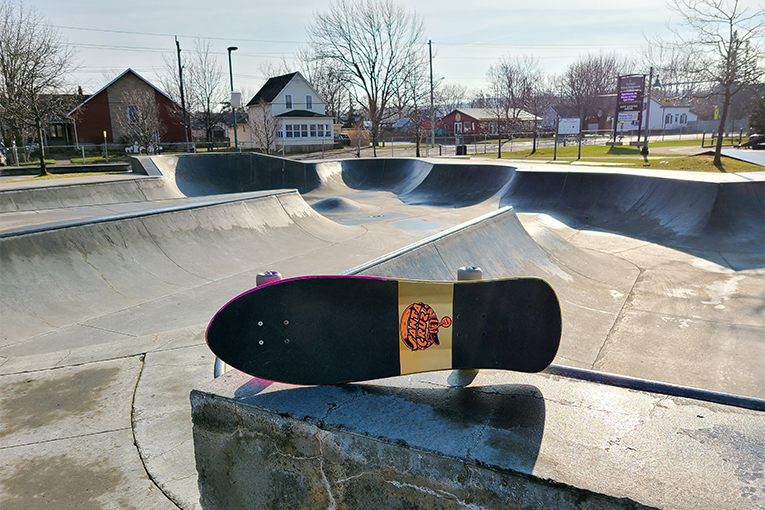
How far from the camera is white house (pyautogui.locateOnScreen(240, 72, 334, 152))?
4771 cm

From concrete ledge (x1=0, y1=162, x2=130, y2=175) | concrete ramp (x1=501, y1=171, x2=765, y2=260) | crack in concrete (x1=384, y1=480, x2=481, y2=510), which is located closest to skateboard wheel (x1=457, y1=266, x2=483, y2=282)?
crack in concrete (x1=384, y1=480, x2=481, y2=510)

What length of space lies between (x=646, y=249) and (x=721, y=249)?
1.41 metres

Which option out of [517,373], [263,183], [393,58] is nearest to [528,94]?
[393,58]

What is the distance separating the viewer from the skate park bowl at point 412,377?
1.87 m

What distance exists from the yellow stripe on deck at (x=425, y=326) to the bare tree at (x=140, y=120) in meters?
32.3

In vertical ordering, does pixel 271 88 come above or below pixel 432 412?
above

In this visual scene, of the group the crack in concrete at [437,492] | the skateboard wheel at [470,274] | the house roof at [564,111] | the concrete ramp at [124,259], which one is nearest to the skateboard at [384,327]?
the skateboard wheel at [470,274]

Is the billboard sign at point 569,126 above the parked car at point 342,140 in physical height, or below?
above

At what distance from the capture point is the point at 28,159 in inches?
1297

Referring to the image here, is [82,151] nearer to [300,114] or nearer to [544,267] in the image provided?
[300,114]

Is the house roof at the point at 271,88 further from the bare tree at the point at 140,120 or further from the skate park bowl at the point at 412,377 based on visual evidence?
the skate park bowl at the point at 412,377

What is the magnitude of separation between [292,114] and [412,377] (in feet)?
163

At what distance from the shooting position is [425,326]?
2.29m

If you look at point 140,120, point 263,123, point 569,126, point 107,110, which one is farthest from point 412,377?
point 107,110
